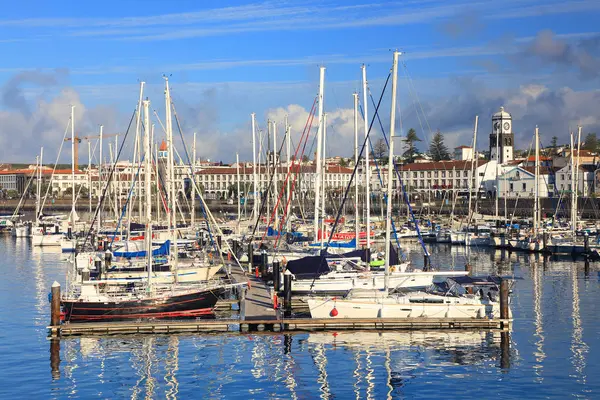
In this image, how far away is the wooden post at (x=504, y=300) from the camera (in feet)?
109

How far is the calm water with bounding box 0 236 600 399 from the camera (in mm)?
26531

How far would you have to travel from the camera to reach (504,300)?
3388 centimetres

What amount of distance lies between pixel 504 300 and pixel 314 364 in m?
8.88

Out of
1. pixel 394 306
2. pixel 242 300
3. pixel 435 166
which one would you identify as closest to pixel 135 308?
pixel 242 300

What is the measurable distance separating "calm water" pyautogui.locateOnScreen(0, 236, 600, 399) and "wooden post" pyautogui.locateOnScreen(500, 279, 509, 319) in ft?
3.20

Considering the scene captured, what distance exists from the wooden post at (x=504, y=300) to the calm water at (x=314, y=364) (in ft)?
3.20

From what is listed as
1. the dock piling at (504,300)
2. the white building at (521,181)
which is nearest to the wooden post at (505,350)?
the dock piling at (504,300)

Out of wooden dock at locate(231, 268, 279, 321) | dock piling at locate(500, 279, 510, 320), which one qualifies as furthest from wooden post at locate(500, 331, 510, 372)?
wooden dock at locate(231, 268, 279, 321)

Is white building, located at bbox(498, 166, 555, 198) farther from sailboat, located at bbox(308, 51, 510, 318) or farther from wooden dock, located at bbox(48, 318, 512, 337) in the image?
wooden dock, located at bbox(48, 318, 512, 337)

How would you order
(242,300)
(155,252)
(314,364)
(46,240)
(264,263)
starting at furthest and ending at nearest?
1. (46,240)
2. (264,263)
3. (155,252)
4. (242,300)
5. (314,364)

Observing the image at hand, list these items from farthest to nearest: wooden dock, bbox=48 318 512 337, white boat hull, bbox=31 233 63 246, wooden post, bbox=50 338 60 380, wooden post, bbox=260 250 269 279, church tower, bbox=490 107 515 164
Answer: church tower, bbox=490 107 515 164
white boat hull, bbox=31 233 63 246
wooden post, bbox=260 250 269 279
wooden dock, bbox=48 318 512 337
wooden post, bbox=50 338 60 380

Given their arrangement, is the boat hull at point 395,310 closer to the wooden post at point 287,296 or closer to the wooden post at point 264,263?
the wooden post at point 287,296

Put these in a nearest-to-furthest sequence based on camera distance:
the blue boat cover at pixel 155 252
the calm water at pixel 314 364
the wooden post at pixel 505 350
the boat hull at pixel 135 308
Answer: the calm water at pixel 314 364
the wooden post at pixel 505 350
the boat hull at pixel 135 308
the blue boat cover at pixel 155 252

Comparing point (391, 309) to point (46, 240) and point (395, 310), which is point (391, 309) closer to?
point (395, 310)
